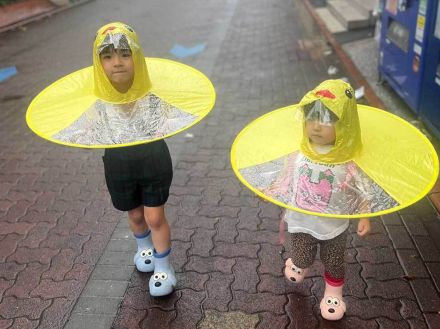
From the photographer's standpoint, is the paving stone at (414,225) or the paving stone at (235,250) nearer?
the paving stone at (235,250)

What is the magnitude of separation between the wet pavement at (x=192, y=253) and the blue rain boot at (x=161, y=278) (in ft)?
0.25

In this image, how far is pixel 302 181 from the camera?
2248 mm

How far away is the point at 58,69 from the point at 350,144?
7455 millimetres

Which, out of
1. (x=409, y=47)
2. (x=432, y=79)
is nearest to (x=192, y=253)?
(x=432, y=79)

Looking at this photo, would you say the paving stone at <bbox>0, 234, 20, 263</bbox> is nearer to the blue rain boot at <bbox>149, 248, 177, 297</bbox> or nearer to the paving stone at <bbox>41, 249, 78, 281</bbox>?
the paving stone at <bbox>41, 249, 78, 281</bbox>

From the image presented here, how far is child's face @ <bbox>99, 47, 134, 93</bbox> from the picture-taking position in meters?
2.42

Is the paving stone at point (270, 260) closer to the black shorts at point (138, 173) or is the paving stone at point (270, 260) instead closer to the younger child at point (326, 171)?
the younger child at point (326, 171)

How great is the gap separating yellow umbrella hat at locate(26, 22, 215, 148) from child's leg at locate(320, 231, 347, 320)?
1034mm

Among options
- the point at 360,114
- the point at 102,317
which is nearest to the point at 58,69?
the point at 102,317

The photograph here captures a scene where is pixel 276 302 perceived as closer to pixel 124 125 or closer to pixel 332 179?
pixel 332 179

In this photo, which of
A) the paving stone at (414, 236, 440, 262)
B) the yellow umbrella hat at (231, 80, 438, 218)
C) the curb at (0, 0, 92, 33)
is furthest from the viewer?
the curb at (0, 0, 92, 33)

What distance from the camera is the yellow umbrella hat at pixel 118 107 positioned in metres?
2.36

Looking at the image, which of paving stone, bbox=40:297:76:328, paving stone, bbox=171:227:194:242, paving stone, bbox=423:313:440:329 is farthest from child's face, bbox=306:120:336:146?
paving stone, bbox=40:297:76:328

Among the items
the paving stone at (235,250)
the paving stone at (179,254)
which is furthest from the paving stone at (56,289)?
the paving stone at (235,250)
